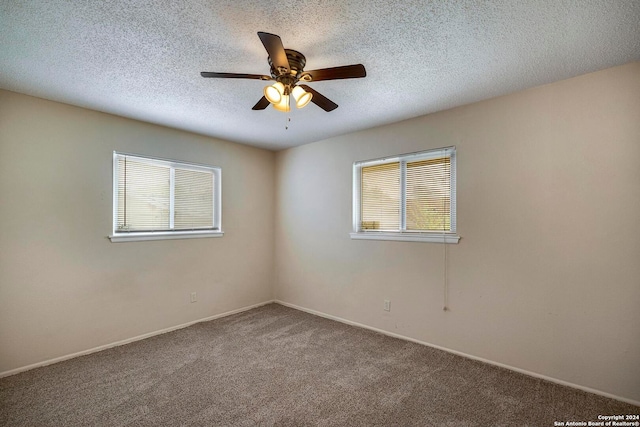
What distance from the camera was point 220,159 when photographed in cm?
409

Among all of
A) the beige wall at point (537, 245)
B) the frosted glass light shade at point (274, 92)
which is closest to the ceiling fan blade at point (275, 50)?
the frosted glass light shade at point (274, 92)

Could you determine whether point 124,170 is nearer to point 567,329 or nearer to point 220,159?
point 220,159

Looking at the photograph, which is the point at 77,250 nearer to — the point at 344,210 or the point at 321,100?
the point at 321,100

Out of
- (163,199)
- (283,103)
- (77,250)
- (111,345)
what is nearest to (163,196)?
(163,199)

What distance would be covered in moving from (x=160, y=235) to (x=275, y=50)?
2796 mm

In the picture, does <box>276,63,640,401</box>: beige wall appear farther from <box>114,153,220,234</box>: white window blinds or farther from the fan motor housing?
<box>114,153,220,234</box>: white window blinds

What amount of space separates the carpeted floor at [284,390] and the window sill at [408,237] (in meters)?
1.12

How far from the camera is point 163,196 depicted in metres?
3.61

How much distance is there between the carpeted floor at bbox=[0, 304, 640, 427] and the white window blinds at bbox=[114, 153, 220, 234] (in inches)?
55.2

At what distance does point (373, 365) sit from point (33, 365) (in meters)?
3.09

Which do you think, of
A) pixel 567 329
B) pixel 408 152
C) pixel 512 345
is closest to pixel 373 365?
pixel 512 345

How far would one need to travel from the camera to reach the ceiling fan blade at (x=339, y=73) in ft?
5.49

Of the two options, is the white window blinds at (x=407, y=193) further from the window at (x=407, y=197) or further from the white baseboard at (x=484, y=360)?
the white baseboard at (x=484, y=360)

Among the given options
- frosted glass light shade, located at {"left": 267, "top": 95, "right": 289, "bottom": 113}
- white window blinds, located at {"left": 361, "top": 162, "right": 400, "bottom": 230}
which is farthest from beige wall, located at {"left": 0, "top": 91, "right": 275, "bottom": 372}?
frosted glass light shade, located at {"left": 267, "top": 95, "right": 289, "bottom": 113}
